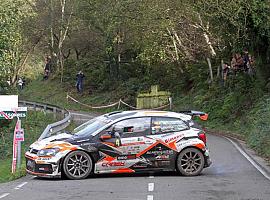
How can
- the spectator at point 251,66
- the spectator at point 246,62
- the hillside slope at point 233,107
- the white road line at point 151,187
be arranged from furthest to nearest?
the spectator at point 246,62 → the spectator at point 251,66 → the hillside slope at point 233,107 → the white road line at point 151,187

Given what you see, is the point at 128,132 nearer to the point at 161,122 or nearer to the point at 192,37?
the point at 161,122

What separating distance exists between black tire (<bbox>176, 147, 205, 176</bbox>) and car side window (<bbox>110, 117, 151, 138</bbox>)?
3.56ft

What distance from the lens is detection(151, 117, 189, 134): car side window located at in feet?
48.0

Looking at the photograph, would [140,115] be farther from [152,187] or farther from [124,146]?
[152,187]

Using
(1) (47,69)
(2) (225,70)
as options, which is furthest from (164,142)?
(1) (47,69)

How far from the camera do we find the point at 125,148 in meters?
14.2

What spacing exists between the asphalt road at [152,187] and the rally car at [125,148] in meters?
0.29

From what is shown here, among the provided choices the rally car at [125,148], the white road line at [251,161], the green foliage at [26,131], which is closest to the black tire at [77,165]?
the rally car at [125,148]

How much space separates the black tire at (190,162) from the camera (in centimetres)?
1458

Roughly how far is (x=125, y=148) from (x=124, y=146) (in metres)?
0.06

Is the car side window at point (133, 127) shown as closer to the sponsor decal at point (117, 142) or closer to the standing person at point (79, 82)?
the sponsor decal at point (117, 142)

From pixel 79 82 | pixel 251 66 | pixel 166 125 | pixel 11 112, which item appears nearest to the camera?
pixel 166 125

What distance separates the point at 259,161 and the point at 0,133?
15232mm

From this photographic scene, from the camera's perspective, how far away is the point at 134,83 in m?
44.5
